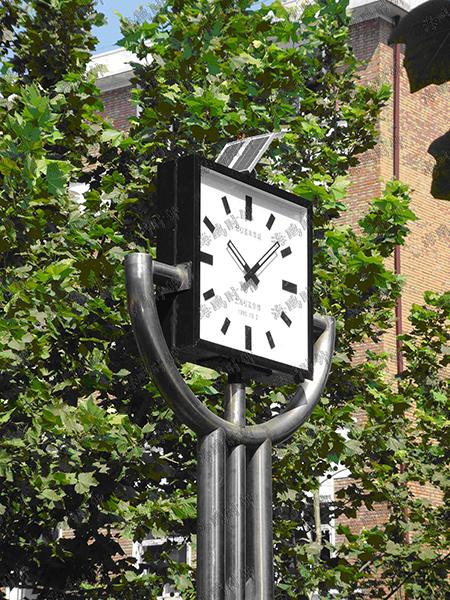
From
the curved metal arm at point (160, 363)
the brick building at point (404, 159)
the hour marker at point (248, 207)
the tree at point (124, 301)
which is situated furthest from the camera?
the brick building at point (404, 159)

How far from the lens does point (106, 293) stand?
14.1m

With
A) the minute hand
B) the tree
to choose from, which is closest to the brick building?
the tree

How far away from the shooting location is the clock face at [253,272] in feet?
14.2

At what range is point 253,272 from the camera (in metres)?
4.52

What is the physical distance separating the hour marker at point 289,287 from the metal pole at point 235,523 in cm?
53

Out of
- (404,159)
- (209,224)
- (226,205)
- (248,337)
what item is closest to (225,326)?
(248,337)

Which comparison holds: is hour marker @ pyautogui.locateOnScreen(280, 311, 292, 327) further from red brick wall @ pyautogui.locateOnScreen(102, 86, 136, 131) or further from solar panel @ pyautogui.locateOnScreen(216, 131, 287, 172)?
red brick wall @ pyautogui.locateOnScreen(102, 86, 136, 131)

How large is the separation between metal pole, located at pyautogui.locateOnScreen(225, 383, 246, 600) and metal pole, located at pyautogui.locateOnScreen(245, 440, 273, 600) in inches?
2.0

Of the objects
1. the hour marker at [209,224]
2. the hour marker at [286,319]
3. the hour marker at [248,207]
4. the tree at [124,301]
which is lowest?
the hour marker at [286,319]

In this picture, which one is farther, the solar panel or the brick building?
the brick building

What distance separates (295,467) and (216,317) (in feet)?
34.4

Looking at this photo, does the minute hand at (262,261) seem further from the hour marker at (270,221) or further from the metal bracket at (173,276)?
the metal bracket at (173,276)

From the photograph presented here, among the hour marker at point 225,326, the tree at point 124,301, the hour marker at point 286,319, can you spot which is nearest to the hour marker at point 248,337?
the hour marker at point 225,326

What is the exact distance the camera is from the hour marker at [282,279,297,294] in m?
4.68
